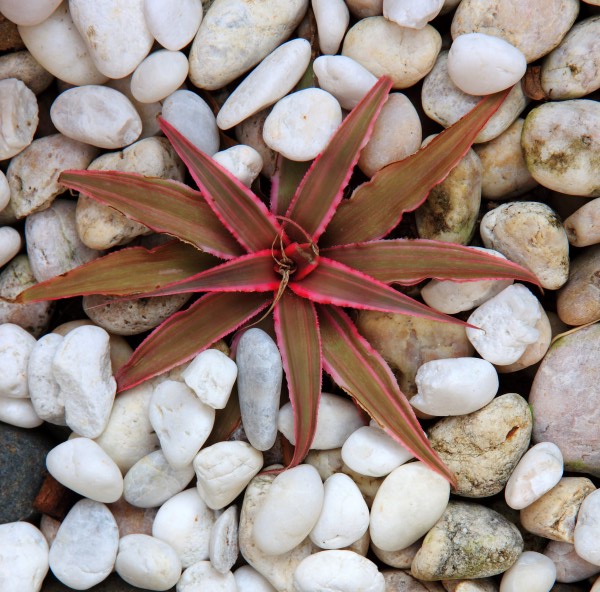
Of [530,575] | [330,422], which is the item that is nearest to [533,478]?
[530,575]

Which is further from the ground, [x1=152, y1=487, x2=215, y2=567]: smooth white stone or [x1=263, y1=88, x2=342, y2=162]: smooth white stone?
[x1=263, y1=88, x2=342, y2=162]: smooth white stone

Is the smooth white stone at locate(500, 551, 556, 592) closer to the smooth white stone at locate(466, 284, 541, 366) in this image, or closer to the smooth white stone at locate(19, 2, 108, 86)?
the smooth white stone at locate(466, 284, 541, 366)

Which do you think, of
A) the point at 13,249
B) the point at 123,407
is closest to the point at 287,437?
the point at 123,407

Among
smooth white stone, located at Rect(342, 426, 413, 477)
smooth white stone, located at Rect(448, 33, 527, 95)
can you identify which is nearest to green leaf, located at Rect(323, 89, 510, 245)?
Answer: smooth white stone, located at Rect(448, 33, 527, 95)

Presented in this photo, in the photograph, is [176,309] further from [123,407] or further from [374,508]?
[374,508]

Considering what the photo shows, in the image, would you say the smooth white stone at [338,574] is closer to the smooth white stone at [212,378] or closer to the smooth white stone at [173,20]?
the smooth white stone at [212,378]

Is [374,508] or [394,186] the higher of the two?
[394,186]

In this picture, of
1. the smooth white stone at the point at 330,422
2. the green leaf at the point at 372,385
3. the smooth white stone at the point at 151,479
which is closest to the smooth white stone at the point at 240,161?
the green leaf at the point at 372,385
